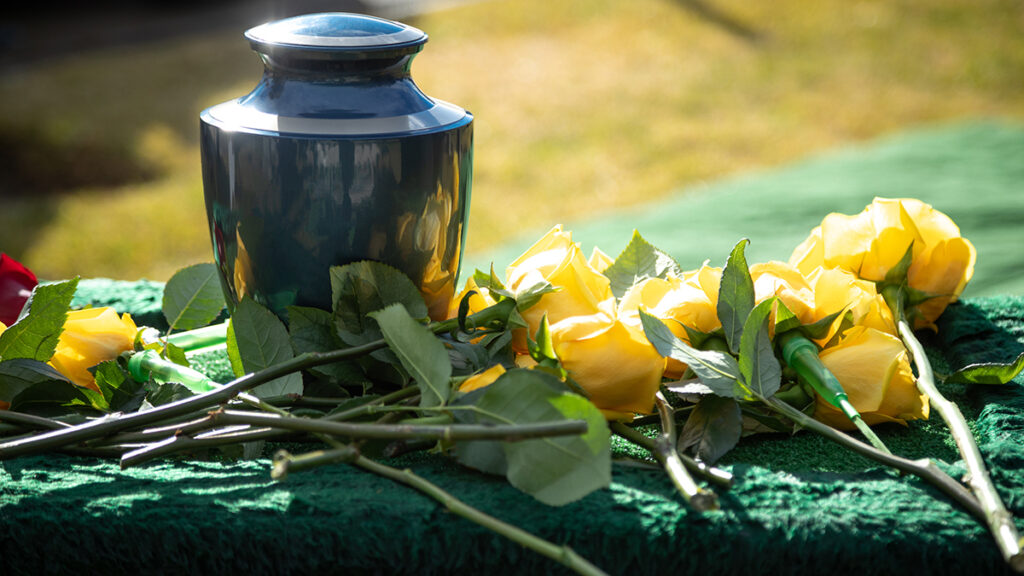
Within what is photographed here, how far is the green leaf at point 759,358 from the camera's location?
543 millimetres

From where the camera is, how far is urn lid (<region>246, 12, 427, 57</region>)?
0.61 meters

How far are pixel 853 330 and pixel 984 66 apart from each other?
4.62 metres

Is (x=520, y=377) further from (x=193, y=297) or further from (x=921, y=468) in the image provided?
(x=193, y=297)

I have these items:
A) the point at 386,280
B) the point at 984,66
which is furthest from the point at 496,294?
the point at 984,66

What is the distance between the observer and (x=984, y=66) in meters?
4.56

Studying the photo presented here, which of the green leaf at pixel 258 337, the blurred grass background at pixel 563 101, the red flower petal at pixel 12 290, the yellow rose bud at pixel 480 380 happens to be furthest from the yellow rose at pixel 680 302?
the blurred grass background at pixel 563 101

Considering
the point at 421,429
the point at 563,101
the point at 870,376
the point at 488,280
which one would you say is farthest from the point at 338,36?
the point at 563,101

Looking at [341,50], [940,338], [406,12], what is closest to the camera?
[341,50]

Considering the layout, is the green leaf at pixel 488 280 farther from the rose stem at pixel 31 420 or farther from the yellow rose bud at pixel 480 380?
the rose stem at pixel 31 420

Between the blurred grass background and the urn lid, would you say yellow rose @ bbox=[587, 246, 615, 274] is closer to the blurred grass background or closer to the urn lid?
the urn lid

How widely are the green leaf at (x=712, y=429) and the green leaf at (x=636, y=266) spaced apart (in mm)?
136

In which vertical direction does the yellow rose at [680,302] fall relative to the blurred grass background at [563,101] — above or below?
above

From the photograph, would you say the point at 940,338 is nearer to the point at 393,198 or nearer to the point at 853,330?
the point at 853,330

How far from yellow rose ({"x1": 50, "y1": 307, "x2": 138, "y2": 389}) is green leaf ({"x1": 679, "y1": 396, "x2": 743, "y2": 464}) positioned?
1.26ft
